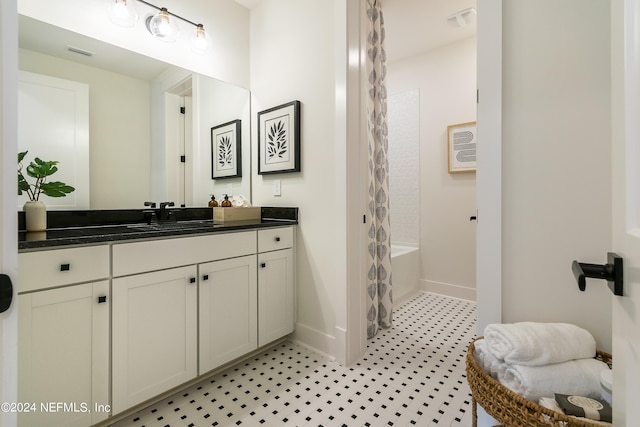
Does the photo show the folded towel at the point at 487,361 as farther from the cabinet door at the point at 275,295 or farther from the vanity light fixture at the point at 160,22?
the vanity light fixture at the point at 160,22

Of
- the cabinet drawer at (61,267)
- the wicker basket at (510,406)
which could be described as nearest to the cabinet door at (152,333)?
the cabinet drawer at (61,267)

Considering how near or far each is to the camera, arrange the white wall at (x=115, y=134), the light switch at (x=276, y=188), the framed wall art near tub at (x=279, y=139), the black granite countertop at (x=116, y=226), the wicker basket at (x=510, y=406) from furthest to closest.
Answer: the light switch at (x=276, y=188) → the framed wall art near tub at (x=279, y=139) → the white wall at (x=115, y=134) → the black granite countertop at (x=116, y=226) → the wicker basket at (x=510, y=406)

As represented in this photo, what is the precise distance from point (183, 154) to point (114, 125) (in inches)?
17.7

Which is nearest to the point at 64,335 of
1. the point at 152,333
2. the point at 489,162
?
the point at 152,333

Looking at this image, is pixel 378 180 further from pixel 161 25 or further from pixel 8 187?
pixel 8 187

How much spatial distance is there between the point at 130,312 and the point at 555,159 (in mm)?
1916

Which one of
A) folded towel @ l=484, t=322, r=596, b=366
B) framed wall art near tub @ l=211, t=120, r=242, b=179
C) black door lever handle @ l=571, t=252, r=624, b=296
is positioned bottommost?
folded towel @ l=484, t=322, r=596, b=366

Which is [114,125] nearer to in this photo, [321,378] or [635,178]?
[321,378]

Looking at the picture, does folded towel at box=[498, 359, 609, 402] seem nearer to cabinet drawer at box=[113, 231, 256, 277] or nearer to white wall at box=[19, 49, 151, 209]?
cabinet drawer at box=[113, 231, 256, 277]

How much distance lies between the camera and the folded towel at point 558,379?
0.88 metres

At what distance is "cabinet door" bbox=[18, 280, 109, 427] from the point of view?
1033 millimetres

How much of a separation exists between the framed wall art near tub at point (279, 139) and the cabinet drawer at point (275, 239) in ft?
1.54

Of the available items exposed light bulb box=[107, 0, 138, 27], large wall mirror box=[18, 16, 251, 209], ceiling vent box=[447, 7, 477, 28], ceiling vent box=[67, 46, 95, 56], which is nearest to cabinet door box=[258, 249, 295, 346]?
large wall mirror box=[18, 16, 251, 209]

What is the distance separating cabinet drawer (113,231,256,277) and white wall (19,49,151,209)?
66cm
